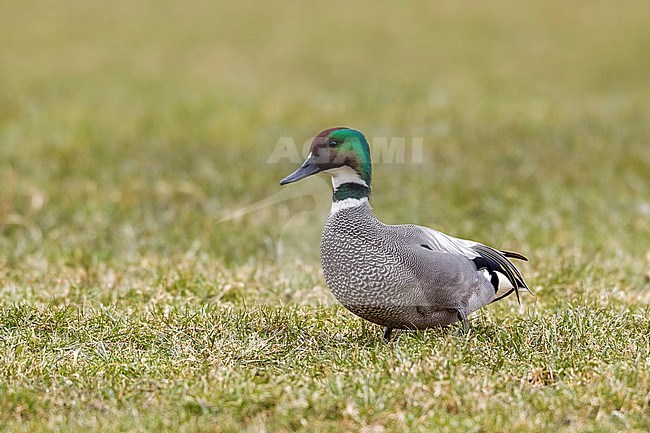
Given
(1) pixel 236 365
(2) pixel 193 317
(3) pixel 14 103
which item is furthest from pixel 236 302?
(3) pixel 14 103

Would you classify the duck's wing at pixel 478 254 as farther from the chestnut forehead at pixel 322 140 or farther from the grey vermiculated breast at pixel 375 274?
the chestnut forehead at pixel 322 140

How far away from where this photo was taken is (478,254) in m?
5.05

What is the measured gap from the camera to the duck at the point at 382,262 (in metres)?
4.66

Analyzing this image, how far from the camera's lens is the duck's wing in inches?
194

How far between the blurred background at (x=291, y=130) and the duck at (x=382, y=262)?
1.45 m

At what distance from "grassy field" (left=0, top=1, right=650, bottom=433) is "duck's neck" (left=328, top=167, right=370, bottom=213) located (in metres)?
0.68

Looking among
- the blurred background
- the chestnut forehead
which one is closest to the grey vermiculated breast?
the chestnut forehead

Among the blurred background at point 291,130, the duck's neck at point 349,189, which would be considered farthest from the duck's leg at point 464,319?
the blurred background at point 291,130

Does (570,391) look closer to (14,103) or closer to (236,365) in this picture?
(236,365)

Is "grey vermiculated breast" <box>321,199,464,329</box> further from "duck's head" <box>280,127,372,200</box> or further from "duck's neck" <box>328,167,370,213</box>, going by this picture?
"duck's head" <box>280,127,372,200</box>

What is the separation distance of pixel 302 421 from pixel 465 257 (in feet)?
4.66

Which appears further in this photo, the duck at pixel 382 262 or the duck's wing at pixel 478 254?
the duck's wing at pixel 478 254

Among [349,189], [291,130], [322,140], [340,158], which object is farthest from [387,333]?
[291,130]

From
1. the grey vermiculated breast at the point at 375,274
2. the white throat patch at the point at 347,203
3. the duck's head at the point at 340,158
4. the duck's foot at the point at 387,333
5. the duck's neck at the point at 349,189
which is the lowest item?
the duck's foot at the point at 387,333
